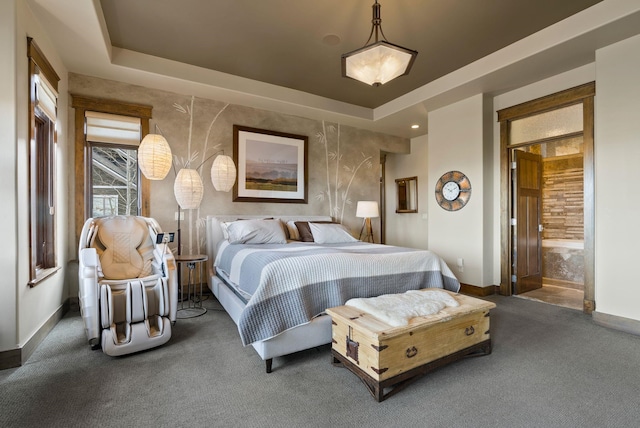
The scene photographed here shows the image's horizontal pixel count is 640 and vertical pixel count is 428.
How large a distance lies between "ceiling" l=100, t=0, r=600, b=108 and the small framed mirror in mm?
3046

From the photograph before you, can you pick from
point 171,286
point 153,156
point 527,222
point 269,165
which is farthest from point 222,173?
point 527,222

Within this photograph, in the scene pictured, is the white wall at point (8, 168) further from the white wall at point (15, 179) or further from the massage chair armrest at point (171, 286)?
the massage chair armrest at point (171, 286)

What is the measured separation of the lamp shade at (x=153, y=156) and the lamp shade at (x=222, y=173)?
67 cm

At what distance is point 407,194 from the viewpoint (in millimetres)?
6953

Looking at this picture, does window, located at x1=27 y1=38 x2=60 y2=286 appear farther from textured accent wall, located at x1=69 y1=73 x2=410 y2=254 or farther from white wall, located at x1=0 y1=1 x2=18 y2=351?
textured accent wall, located at x1=69 y1=73 x2=410 y2=254

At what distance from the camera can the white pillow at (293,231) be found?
443 centimetres

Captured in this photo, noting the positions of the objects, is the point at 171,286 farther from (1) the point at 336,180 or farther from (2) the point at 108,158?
(1) the point at 336,180

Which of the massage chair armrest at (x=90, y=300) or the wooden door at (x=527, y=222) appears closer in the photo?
the massage chair armrest at (x=90, y=300)

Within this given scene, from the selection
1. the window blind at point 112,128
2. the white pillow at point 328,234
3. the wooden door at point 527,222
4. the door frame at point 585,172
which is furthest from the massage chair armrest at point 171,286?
the wooden door at point 527,222

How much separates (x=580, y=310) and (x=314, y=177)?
393 cm

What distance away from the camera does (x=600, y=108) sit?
3.11 meters

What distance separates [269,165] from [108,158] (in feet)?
6.84

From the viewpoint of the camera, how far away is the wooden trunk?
179 cm

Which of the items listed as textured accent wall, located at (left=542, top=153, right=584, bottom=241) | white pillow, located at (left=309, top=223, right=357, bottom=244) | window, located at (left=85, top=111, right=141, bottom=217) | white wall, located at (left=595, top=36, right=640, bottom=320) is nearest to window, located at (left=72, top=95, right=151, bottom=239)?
window, located at (left=85, top=111, right=141, bottom=217)
